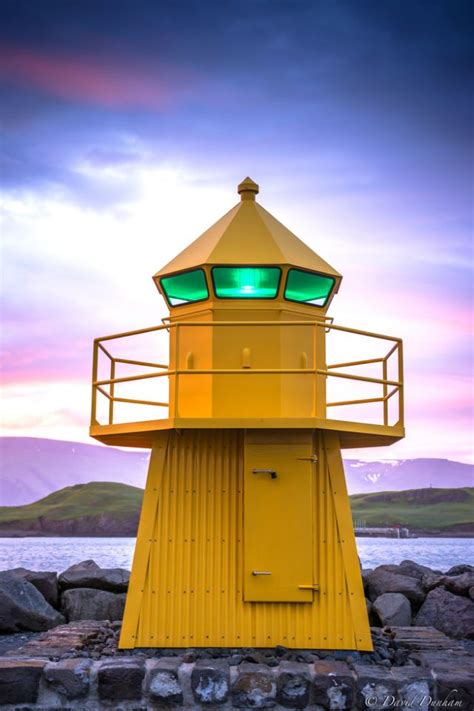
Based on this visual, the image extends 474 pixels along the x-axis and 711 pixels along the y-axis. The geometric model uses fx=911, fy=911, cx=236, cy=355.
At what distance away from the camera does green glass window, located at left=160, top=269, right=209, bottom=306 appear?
12828 mm

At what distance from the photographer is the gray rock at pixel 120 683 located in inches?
437

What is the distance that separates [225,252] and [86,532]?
127 m

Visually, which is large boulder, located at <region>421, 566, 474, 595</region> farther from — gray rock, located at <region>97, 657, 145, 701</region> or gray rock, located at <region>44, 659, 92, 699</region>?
gray rock, located at <region>44, 659, 92, 699</region>

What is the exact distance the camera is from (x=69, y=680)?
1121 centimetres

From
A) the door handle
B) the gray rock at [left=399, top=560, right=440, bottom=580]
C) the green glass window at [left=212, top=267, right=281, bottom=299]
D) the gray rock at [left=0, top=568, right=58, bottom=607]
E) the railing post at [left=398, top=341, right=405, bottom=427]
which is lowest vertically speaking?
the gray rock at [left=0, top=568, right=58, bottom=607]

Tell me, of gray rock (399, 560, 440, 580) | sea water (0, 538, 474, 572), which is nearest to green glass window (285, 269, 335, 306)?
gray rock (399, 560, 440, 580)

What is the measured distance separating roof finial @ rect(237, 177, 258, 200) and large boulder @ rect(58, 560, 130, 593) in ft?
31.4

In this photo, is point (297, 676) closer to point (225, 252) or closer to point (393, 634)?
point (393, 634)

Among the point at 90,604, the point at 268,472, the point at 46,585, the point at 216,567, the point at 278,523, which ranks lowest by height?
the point at 90,604

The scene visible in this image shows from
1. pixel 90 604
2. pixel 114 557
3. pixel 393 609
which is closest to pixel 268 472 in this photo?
pixel 393 609

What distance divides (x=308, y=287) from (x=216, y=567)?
410 cm

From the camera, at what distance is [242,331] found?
41.3 feet

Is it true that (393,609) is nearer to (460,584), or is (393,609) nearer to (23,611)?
(460,584)

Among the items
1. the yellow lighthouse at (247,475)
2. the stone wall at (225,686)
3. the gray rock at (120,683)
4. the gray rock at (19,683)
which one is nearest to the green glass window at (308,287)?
the yellow lighthouse at (247,475)
